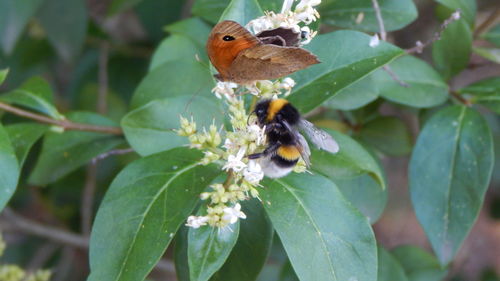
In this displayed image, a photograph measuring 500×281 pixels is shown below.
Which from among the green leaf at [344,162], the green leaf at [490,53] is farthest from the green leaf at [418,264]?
the green leaf at [344,162]

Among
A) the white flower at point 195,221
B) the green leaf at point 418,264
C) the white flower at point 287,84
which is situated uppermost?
the white flower at point 287,84

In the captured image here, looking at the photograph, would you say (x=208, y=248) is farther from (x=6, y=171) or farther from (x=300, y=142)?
(x=6, y=171)

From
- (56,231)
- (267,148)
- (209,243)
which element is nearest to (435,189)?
(267,148)

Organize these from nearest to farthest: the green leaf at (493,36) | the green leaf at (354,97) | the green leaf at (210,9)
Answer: the green leaf at (354,97), the green leaf at (210,9), the green leaf at (493,36)

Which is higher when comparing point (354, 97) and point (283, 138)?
point (283, 138)

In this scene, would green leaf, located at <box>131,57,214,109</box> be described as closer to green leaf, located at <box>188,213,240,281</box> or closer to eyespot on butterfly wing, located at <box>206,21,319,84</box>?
eyespot on butterfly wing, located at <box>206,21,319,84</box>

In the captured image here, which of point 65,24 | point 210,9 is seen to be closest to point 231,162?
point 210,9

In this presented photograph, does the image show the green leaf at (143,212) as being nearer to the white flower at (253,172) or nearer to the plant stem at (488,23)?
the white flower at (253,172)
